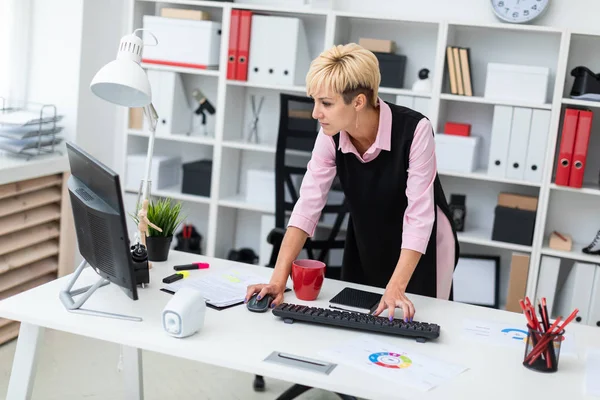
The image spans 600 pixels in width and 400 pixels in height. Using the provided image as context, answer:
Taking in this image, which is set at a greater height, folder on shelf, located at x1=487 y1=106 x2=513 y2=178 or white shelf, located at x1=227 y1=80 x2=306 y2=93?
white shelf, located at x1=227 y1=80 x2=306 y2=93

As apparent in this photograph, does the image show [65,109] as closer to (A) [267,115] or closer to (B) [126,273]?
(A) [267,115]

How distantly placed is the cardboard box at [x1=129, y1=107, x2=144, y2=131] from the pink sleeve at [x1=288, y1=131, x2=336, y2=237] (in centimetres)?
227

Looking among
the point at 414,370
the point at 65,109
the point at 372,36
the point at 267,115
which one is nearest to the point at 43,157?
the point at 65,109

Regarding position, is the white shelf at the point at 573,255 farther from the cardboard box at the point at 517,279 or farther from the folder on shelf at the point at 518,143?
the folder on shelf at the point at 518,143

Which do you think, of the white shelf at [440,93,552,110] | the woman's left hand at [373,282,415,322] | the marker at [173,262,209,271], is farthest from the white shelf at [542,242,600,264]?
the marker at [173,262,209,271]

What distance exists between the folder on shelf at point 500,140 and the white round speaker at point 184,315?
2.39m

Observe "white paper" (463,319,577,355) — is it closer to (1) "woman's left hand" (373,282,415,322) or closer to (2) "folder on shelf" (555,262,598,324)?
(1) "woman's left hand" (373,282,415,322)

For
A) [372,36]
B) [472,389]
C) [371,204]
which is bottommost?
[472,389]

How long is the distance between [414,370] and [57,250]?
104 inches

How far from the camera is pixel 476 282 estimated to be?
4.11 meters

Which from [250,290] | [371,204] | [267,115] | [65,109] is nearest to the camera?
[250,290]

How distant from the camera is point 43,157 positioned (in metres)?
3.78

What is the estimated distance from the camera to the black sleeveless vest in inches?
92.2

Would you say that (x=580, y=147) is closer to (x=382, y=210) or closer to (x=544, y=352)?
(x=382, y=210)
